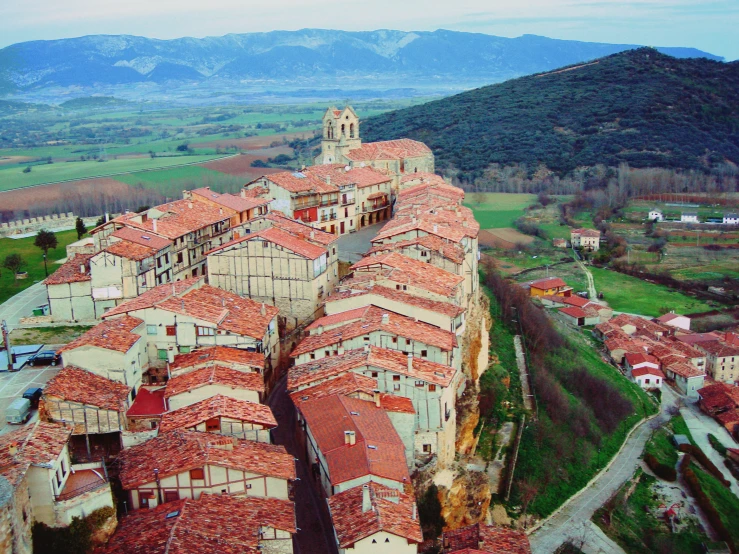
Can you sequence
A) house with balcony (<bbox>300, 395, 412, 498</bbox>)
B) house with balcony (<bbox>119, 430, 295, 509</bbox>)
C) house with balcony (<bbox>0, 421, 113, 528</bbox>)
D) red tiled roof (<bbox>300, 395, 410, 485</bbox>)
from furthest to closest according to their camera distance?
1. red tiled roof (<bbox>300, 395, 410, 485</bbox>)
2. house with balcony (<bbox>300, 395, 412, 498</bbox>)
3. house with balcony (<bbox>119, 430, 295, 509</bbox>)
4. house with balcony (<bbox>0, 421, 113, 528</bbox>)

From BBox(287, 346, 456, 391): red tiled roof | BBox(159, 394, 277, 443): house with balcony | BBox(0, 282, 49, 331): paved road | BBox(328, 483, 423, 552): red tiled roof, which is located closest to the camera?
BBox(328, 483, 423, 552): red tiled roof

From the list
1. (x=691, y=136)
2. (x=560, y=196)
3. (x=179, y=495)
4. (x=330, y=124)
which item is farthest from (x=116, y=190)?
(x=691, y=136)

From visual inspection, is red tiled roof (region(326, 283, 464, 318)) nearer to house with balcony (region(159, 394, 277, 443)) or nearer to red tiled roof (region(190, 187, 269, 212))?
house with balcony (region(159, 394, 277, 443))

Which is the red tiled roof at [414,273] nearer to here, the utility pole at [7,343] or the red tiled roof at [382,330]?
the red tiled roof at [382,330]

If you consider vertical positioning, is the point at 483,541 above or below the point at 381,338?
below

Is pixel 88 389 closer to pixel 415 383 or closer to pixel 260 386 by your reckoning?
pixel 260 386

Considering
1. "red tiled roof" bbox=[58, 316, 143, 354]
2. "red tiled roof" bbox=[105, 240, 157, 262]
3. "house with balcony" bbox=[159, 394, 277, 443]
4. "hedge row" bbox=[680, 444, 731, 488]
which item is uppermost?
"red tiled roof" bbox=[105, 240, 157, 262]

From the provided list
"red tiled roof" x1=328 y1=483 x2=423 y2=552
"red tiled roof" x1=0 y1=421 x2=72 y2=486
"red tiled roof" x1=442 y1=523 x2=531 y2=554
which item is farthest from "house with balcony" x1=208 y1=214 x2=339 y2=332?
"red tiled roof" x1=0 y1=421 x2=72 y2=486

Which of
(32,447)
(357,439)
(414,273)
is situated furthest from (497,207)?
(32,447)
